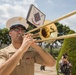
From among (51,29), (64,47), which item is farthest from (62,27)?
(51,29)

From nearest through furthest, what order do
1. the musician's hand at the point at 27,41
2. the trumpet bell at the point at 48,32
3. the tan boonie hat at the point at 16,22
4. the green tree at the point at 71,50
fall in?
the musician's hand at the point at 27,41 → the trumpet bell at the point at 48,32 → the tan boonie hat at the point at 16,22 → the green tree at the point at 71,50

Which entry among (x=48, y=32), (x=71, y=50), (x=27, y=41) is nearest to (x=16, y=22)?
(x=48, y=32)

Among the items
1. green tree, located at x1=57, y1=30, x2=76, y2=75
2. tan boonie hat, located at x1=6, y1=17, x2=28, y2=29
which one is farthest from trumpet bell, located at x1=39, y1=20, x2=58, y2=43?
green tree, located at x1=57, y1=30, x2=76, y2=75

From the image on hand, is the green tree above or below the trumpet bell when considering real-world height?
below

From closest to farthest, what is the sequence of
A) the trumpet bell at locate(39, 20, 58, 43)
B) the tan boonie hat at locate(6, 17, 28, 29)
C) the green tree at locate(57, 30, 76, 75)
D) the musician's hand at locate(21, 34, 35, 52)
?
the musician's hand at locate(21, 34, 35, 52) → the trumpet bell at locate(39, 20, 58, 43) → the tan boonie hat at locate(6, 17, 28, 29) → the green tree at locate(57, 30, 76, 75)

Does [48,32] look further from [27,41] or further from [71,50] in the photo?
[71,50]

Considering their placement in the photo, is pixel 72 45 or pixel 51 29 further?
pixel 72 45

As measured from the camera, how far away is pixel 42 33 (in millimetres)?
3055

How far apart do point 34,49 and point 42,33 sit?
0.23 meters

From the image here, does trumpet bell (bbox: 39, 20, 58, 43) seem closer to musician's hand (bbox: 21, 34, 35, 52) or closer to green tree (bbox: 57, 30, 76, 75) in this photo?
musician's hand (bbox: 21, 34, 35, 52)

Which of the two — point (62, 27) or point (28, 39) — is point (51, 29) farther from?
point (62, 27)

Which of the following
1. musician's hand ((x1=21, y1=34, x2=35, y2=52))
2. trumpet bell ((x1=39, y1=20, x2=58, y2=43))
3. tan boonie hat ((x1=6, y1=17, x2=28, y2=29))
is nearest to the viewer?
musician's hand ((x1=21, y1=34, x2=35, y2=52))

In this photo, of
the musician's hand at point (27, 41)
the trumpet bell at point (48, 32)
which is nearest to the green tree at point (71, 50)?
the trumpet bell at point (48, 32)

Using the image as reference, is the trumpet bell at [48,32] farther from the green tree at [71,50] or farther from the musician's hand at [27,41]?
the green tree at [71,50]
